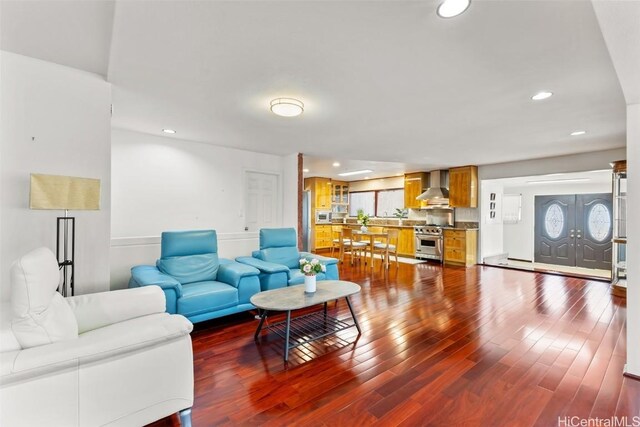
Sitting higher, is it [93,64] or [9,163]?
[93,64]

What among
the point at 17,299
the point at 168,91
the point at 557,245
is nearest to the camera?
the point at 17,299

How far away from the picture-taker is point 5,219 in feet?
6.96

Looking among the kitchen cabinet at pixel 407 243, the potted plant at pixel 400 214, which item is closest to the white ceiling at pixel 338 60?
the kitchen cabinet at pixel 407 243

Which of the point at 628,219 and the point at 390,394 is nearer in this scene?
the point at 390,394

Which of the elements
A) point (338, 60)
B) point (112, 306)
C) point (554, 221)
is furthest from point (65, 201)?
point (554, 221)

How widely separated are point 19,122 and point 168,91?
112 cm

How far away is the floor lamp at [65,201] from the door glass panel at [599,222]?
429 inches

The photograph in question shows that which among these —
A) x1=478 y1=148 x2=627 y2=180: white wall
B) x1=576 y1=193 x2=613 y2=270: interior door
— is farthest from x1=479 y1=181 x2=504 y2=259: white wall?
x1=576 y1=193 x2=613 y2=270: interior door

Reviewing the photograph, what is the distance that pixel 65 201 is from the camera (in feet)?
7.45

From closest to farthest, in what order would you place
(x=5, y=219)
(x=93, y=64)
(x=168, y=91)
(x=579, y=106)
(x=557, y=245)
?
(x=5, y=219) → (x=93, y=64) → (x=168, y=91) → (x=579, y=106) → (x=557, y=245)

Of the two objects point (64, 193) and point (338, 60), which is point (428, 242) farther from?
point (64, 193)

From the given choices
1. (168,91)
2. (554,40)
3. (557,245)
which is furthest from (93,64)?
(557,245)

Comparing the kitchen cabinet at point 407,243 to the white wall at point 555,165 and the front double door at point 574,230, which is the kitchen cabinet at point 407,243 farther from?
the front double door at point 574,230

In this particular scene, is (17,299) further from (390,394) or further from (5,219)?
(390,394)
